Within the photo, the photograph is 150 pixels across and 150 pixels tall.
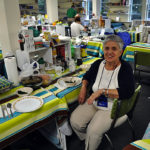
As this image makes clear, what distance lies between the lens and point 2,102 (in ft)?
4.46

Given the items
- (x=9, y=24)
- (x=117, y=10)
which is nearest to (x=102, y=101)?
(x=9, y=24)

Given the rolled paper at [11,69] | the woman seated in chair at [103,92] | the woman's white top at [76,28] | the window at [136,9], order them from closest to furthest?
the woman seated in chair at [103,92]
the rolled paper at [11,69]
the woman's white top at [76,28]
the window at [136,9]

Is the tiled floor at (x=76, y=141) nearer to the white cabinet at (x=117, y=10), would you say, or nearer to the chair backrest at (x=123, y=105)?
the chair backrest at (x=123, y=105)

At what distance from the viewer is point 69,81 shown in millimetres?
1739

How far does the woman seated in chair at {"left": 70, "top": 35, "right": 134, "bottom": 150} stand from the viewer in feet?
4.75

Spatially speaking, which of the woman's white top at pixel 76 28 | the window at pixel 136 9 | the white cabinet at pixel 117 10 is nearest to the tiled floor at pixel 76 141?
the woman's white top at pixel 76 28

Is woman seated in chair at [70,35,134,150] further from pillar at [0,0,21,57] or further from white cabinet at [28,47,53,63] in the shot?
pillar at [0,0,21,57]

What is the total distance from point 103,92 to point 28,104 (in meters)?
0.67

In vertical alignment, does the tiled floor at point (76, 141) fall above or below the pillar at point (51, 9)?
below

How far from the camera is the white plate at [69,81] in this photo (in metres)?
1.65

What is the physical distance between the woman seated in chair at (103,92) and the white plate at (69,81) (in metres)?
0.07

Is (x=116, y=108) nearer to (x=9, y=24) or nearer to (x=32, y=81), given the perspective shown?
(x=32, y=81)

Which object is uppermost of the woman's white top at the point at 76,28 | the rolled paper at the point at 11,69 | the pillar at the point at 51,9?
the pillar at the point at 51,9

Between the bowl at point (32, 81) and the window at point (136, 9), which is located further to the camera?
the window at point (136, 9)
